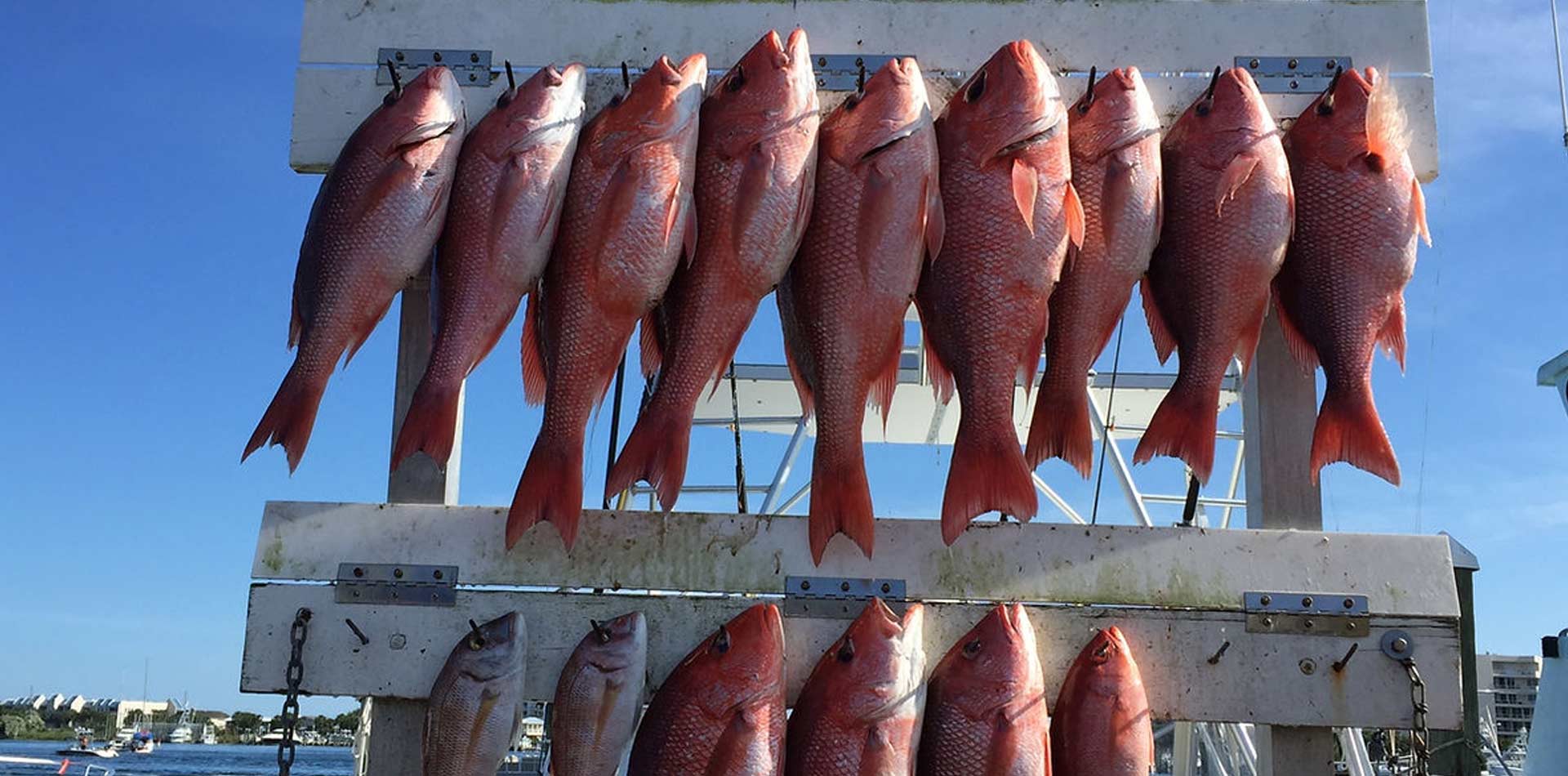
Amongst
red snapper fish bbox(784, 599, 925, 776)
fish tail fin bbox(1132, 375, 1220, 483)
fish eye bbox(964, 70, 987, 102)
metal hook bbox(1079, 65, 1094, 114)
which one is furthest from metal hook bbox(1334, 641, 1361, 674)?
fish eye bbox(964, 70, 987, 102)

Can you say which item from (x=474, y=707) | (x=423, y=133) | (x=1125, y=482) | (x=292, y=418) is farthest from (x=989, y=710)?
(x=1125, y=482)

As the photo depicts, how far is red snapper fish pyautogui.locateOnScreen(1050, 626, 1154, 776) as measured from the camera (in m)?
2.52

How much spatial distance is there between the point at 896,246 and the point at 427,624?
1376 mm

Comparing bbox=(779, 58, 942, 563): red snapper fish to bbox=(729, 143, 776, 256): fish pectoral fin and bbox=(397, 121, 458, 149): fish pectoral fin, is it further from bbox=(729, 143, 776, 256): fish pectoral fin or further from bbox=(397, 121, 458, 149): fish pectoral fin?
bbox=(397, 121, 458, 149): fish pectoral fin

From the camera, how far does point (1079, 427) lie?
2629mm

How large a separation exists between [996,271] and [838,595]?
2.64 ft

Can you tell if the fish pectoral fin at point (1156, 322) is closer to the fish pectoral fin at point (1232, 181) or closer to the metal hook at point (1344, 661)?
the fish pectoral fin at point (1232, 181)

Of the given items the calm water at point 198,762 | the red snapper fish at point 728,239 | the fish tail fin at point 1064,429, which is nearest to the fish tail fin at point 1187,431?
the fish tail fin at point 1064,429

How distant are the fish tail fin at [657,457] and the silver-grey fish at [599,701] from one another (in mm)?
355

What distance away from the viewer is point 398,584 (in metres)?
2.81

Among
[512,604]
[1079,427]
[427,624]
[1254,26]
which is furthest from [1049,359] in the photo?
[427,624]

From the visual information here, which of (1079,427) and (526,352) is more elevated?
(526,352)

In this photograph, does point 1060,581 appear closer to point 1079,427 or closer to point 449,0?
point 1079,427

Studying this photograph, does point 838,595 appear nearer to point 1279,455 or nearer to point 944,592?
point 944,592
